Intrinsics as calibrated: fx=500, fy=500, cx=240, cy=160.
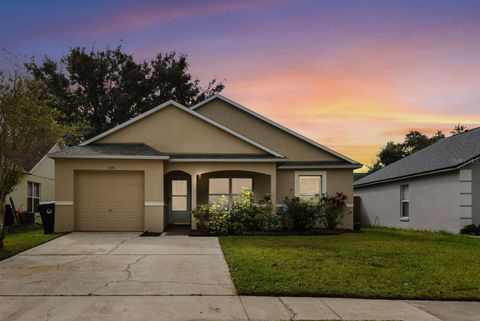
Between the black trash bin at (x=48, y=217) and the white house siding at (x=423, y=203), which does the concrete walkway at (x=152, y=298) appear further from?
the white house siding at (x=423, y=203)

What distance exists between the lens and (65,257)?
12.2 metres

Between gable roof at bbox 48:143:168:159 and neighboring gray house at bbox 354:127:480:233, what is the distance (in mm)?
11245

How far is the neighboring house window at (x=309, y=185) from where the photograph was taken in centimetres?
2131

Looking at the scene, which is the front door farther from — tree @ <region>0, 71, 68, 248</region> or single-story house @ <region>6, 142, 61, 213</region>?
tree @ <region>0, 71, 68, 248</region>

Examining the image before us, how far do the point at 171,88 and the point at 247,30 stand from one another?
28.9m

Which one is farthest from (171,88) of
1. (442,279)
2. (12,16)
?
(442,279)

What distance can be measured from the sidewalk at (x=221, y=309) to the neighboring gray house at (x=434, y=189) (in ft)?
39.1

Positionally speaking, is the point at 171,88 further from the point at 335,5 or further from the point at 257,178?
the point at 335,5

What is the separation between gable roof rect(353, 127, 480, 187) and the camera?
64.3 ft

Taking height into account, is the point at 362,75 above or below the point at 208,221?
above

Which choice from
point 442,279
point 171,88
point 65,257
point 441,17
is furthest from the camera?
point 171,88

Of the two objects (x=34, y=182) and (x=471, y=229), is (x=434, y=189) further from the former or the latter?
(x=34, y=182)

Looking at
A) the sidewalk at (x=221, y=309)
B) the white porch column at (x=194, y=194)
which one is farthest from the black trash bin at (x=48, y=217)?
the sidewalk at (x=221, y=309)

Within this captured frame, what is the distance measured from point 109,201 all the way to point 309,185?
839 cm
